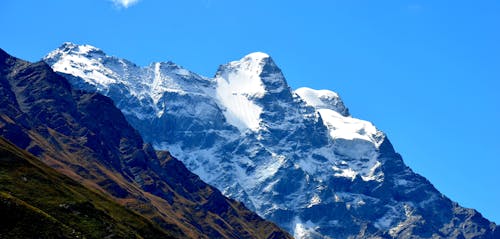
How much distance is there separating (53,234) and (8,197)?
15.2 meters

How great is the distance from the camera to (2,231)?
167 meters

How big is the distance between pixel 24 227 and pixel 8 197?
46.1ft

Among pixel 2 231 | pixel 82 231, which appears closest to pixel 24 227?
pixel 2 231

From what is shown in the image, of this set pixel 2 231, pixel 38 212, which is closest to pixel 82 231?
pixel 38 212

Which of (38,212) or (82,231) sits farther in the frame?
(82,231)

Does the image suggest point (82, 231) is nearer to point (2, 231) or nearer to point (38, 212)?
point (38, 212)

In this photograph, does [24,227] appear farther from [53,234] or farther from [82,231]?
[82,231]

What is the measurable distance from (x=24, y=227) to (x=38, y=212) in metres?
11.6

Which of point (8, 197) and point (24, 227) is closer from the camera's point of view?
point (24, 227)

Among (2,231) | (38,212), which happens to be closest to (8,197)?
(38,212)

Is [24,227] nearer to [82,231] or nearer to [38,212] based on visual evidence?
[38,212]

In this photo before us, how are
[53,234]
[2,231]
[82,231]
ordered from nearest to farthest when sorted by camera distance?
[2,231] < [53,234] < [82,231]

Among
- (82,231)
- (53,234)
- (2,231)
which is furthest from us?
(82,231)

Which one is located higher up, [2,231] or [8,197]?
[8,197]
